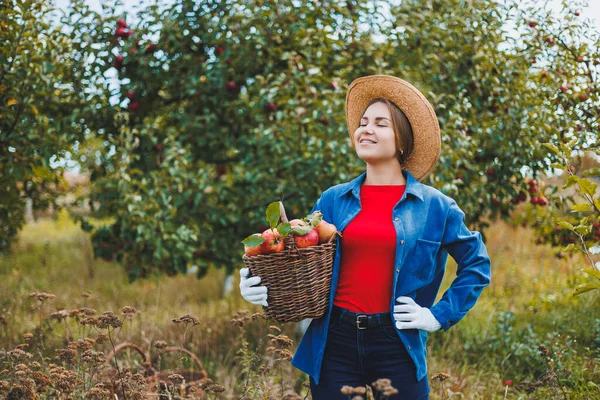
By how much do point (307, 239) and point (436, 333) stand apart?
3.11 meters

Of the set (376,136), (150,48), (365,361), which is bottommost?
(365,361)

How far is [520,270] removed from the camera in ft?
22.7

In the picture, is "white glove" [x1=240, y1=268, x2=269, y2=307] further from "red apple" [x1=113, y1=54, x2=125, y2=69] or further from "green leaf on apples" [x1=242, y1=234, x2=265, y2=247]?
"red apple" [x1=113, y1=54, x2=125, y2=69]

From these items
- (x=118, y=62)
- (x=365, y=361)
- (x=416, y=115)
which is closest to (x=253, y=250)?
(x=365, y=361)

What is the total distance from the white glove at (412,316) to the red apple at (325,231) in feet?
1.03

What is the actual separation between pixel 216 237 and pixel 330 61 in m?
1.59

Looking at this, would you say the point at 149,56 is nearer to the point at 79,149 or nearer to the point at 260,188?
the point at 79,149

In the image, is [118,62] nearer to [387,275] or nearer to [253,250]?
[253,250]

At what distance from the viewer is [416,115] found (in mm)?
2402

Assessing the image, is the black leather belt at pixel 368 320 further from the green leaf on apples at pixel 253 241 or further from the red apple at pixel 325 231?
the green leaf on apples at pixel 253 241

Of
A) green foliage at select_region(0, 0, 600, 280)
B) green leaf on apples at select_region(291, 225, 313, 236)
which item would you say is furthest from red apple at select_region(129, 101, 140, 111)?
green leaf on apples at select_region(291, 225, 313, 236)

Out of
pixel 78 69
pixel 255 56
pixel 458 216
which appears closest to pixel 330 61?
pixel 255 56

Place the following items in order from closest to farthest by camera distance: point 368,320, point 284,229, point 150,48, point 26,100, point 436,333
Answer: point 284,229 → point 368,320 → point 26,100 → point 150,48 → point 436,333

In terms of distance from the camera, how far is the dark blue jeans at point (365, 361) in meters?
2.13
